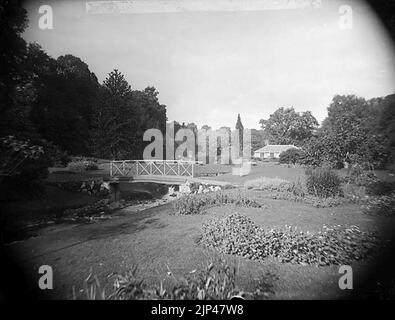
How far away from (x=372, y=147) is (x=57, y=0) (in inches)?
447

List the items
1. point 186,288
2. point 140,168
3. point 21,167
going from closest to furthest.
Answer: point 186,288 → point 21,167 → point 140,168

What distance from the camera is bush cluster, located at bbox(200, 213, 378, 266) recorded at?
4027 millimetres

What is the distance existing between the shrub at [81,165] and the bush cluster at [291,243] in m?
10.1

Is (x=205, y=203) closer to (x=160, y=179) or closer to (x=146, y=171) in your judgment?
(x=160, y=179)

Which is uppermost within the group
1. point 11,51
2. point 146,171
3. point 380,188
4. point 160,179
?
point 11,51

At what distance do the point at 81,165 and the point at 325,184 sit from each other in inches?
529

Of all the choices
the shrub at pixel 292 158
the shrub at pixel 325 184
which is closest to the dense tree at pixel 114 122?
the shrub at pixel 292 158

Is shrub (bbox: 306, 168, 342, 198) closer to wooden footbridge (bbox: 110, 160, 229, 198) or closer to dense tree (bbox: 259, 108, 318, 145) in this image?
wooden footbridge (bbox: 110, 160, 229, 198)

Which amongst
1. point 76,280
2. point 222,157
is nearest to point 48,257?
point 76,280

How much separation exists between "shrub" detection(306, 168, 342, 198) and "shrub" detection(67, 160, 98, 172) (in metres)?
11.5

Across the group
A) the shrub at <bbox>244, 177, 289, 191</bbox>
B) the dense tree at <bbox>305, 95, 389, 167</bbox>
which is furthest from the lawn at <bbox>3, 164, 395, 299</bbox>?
the dense tree at <bbox>305, 95, 389, 167</bbox>

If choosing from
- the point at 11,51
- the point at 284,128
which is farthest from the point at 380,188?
the point at 284,128

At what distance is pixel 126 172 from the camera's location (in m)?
15.4

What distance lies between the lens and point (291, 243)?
13.9 ft
